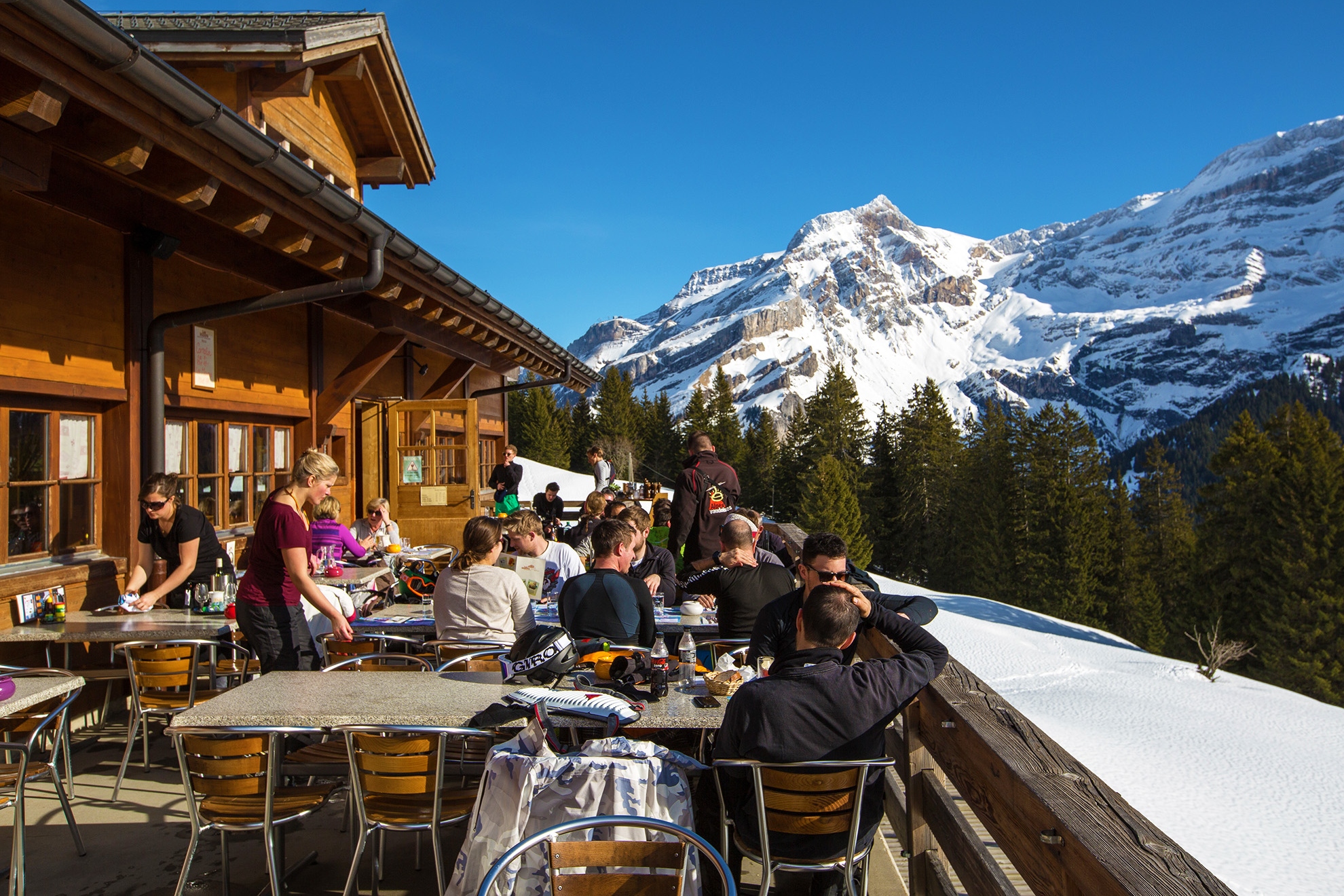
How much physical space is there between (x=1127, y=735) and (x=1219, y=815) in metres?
2.23

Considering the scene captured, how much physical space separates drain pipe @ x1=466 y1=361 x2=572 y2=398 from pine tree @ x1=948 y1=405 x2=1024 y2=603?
124ft

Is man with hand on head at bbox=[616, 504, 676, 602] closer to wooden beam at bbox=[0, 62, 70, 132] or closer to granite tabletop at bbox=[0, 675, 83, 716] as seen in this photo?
granite tabletop at bbox=[0, 675, 83, 716]

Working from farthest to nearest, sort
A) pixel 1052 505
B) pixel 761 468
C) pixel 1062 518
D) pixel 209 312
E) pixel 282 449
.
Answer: pixel 761 468 → pixel 1052 505 → pixel 1062 518 → pixel 282 449 → pixel 209 312

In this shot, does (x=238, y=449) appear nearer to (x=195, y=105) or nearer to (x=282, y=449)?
(x=282, y=449)

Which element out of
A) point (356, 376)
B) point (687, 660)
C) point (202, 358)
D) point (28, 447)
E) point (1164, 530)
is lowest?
point (1164, 530)

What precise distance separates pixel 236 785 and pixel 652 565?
10.8 ft

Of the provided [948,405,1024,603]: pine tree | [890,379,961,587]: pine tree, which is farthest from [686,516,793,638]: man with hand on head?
[890,379,961,587]: pine tree

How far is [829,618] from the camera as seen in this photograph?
105 inches

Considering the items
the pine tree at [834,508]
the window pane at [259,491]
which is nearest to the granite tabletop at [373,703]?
the window pane at [259,491]

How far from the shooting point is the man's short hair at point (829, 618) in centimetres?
265

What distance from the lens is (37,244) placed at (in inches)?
179

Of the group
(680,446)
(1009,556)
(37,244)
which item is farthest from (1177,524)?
(37,244)

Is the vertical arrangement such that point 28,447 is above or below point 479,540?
above

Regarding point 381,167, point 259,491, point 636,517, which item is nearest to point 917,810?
point 636,517
